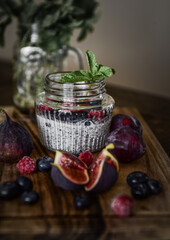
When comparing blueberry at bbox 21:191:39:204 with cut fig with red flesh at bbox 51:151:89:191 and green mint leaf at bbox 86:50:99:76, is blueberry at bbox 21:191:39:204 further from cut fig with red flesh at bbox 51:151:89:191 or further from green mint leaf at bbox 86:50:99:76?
green mint leaf at bbox 86:50:99:76

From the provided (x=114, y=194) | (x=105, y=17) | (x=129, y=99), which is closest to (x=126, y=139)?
(x=114, y=194)

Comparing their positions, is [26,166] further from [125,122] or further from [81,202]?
[125,122]

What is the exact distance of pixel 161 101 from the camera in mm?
2260

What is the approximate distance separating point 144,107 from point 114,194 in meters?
1.16

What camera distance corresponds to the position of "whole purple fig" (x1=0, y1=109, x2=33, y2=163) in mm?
1200

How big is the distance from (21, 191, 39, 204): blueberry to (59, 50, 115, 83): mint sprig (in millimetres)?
462

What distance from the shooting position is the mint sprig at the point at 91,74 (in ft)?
4.14

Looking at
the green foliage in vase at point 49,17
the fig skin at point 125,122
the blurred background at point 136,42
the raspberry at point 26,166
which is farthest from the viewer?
the blurred background at point 136,42

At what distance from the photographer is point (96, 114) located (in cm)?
127

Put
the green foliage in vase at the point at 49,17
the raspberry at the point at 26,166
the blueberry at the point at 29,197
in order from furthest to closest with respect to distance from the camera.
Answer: the green foliage in vase at the point at 49,17 < the raspberry at the point at 26,166 < the blueberry at the point at 29,197

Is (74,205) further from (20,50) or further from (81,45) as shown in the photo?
(81,45)

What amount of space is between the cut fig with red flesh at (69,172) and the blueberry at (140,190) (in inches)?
6.2

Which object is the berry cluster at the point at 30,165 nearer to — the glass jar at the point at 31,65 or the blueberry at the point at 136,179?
the blueberry at the point at 136,179

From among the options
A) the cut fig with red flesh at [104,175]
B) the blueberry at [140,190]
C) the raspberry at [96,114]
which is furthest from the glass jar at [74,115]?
the blueberry at [140,190]
